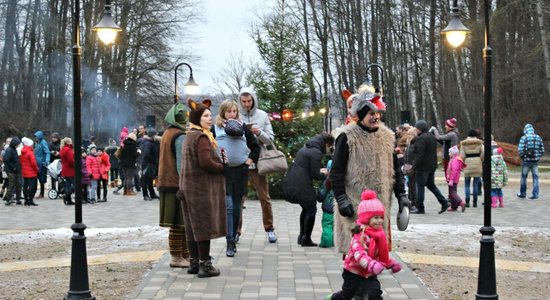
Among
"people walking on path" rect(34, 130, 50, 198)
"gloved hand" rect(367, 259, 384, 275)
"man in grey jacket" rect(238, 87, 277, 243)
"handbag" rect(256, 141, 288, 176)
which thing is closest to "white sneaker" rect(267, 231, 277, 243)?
"man in grey jacket" rect(238, 87, 277, 243)

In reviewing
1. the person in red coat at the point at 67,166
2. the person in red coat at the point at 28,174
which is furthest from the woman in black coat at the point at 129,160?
the person in red coat at the point at 28,174

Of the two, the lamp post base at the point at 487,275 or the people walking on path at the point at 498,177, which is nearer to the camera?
the lamp post base at the point at 487,275

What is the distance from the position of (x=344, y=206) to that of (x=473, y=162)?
34.9 feet

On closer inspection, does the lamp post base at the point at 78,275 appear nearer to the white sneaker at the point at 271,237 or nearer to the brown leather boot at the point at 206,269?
the brown leather boot at the point at 206,269

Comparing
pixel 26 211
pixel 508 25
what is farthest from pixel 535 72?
pixel 26 211

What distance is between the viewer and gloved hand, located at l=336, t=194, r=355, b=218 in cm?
639

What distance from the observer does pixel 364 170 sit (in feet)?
21.5

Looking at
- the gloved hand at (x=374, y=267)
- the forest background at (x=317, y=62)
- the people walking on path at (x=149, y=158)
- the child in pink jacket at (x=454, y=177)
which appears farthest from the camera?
the forest background at (x=317, y=62)

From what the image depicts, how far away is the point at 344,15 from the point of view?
51.8 meters

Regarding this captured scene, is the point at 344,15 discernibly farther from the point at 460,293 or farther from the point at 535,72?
the point at 460,293

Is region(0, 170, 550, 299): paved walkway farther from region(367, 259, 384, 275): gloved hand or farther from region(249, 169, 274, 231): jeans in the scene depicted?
region(367, 259, 384, 275): gloved hand

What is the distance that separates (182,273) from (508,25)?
111 ft

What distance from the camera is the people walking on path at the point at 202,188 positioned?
774 centimetres

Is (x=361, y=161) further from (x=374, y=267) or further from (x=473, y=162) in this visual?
(x=473, y=162)
